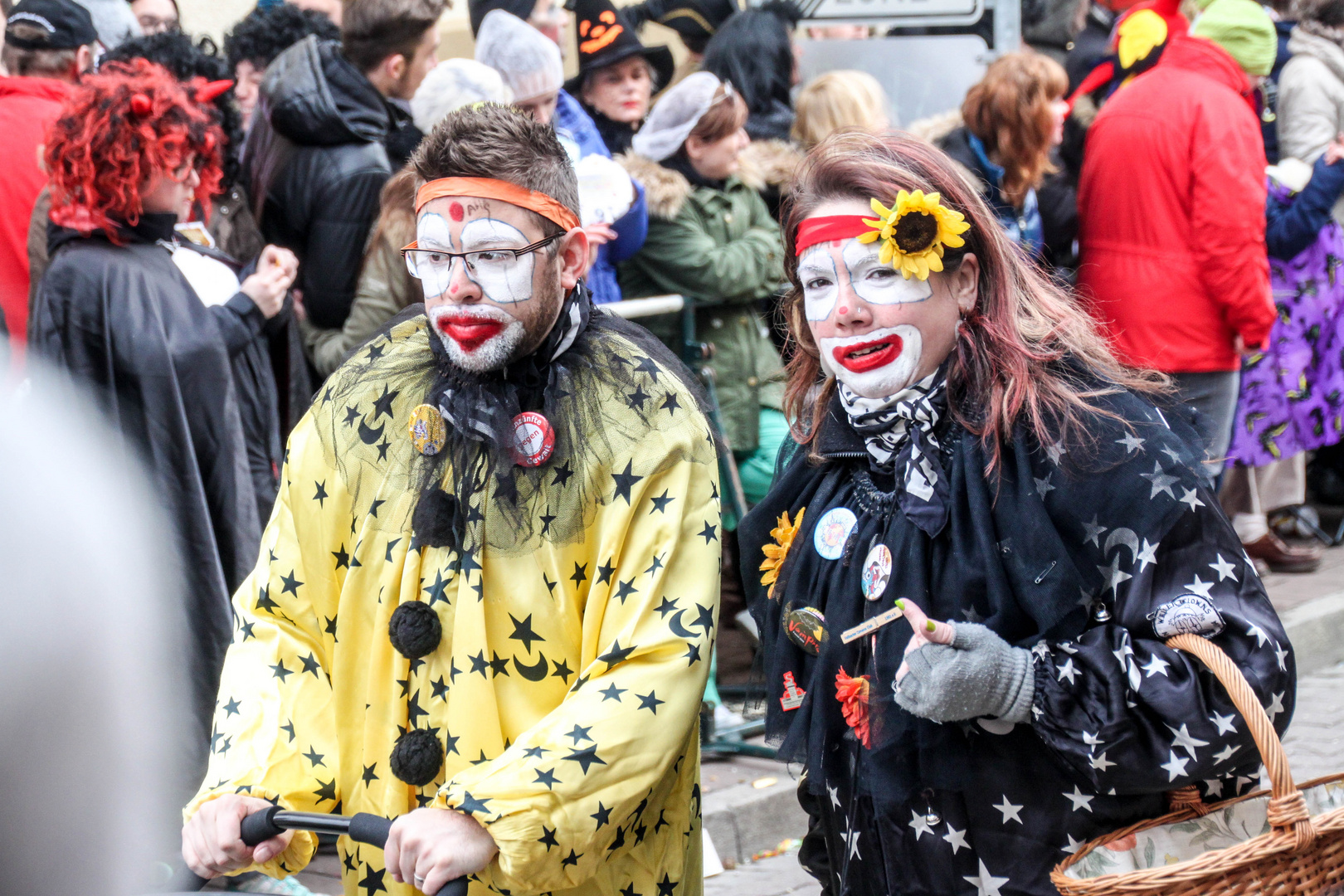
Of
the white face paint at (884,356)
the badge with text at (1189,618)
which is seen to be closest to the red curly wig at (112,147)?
the white face paint at (884,356)

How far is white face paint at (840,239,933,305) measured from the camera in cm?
249

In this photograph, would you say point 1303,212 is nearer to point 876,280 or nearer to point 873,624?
point 876,280

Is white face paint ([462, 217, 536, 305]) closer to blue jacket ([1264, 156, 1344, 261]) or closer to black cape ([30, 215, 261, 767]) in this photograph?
black cape ([30, 215, 261, 767])

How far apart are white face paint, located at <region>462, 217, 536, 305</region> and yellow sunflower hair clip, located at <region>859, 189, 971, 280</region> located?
60cm

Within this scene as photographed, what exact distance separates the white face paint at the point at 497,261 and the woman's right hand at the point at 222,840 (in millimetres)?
954

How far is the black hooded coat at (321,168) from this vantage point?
15.7 ft

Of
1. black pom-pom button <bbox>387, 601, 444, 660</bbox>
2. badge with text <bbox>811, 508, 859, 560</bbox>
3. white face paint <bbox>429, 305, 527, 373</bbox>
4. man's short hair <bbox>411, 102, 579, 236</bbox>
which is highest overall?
man's short hair <bbox>411, 102, 579, 236</bbox>

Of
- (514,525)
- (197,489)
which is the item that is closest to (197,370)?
(197,489)

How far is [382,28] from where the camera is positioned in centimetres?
508

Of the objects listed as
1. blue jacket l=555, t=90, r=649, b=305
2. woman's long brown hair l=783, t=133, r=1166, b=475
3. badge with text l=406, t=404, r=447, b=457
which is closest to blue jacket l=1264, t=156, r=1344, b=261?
blue jacket l=555, t=90, r=649, b=305

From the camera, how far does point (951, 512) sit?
7.89 ft

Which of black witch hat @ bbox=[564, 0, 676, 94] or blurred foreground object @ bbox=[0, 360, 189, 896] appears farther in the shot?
black witch hat @ bbox=[564, 0, 676, 94]

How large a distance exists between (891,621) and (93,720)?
1.45 m

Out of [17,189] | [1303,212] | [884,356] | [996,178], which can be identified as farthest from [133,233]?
[1303,212]
